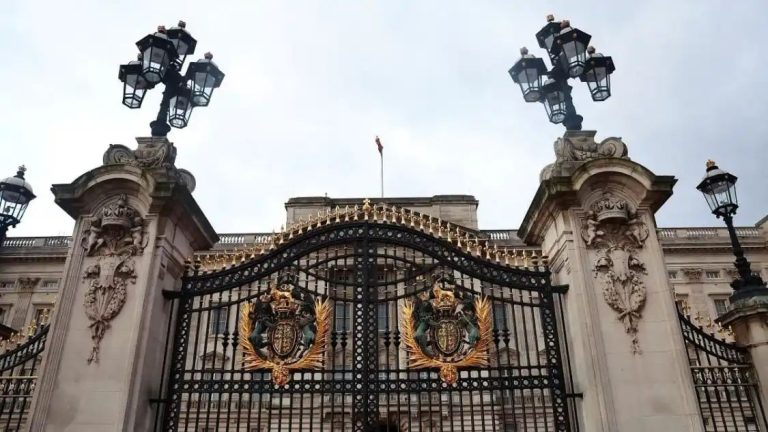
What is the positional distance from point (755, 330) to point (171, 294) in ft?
30.4

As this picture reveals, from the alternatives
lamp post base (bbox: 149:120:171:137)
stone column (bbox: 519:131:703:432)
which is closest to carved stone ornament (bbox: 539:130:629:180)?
stone column (bbox: 519:131:703:432)

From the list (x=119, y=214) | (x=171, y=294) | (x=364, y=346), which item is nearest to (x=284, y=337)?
(x=364, y=346)

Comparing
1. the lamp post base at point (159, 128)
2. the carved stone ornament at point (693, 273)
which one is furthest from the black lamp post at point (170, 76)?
the carved stone ornament at point (693, 273)

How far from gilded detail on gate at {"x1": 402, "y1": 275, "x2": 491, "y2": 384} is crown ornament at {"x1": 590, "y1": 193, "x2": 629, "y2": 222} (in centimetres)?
224

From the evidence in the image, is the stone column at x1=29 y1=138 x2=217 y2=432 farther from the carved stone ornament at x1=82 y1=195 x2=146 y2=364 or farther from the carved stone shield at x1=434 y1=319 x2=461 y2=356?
the carved stone shield at x1=434 y1=319 x2=461 y2=356

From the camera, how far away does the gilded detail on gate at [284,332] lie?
8883 mm

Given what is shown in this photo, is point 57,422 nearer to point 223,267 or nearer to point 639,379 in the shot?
point 223,267

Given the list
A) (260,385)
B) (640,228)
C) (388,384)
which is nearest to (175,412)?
(260,385)

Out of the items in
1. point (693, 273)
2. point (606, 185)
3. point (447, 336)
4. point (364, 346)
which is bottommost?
point (364, 346)

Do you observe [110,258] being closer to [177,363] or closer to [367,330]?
[177,363]

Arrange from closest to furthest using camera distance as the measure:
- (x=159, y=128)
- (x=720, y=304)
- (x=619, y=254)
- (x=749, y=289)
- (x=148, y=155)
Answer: (x=619, y=254) → (x=749, y=289) → (x=148, y=155) → (x=159, y=128) → (x=720, y=304)

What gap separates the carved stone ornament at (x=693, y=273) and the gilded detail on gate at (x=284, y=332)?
79.6 feet

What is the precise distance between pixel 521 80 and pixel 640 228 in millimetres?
3351

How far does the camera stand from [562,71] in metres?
10.4
